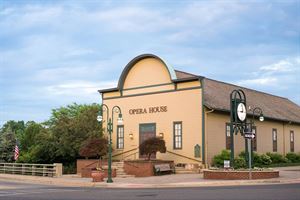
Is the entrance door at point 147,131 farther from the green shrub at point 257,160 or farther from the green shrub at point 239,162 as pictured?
the green shrub at point 257,160

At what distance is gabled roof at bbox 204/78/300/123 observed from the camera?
123 ft

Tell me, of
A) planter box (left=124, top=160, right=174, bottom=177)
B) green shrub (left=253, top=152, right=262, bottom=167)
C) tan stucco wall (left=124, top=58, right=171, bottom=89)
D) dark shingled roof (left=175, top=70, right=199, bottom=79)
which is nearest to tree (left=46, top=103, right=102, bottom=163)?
tan stucco wall (left=124, top=58, right=171, bottom=89)

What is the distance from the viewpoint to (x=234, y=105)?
100 ft

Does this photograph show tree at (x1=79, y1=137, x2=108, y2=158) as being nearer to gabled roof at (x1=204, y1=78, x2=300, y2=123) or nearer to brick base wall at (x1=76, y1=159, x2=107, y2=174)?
brick base wall at (x1=76, y1=159, x2=107, y2=174)

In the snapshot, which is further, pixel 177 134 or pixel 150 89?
pixel 150 89

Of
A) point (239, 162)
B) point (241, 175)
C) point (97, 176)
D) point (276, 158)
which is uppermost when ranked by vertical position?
point (276, 158)

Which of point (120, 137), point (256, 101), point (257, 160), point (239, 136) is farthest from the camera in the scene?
point (256, 101)

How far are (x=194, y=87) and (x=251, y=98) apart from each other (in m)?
11.1

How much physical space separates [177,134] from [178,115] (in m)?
1.51

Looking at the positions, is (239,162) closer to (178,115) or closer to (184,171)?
(184,171)

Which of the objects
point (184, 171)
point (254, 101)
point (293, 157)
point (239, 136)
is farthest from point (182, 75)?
point (293, 157)

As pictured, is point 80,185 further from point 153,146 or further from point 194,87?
point 194,87

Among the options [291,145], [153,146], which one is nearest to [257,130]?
[291,145]

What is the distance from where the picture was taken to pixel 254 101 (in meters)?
45.0
